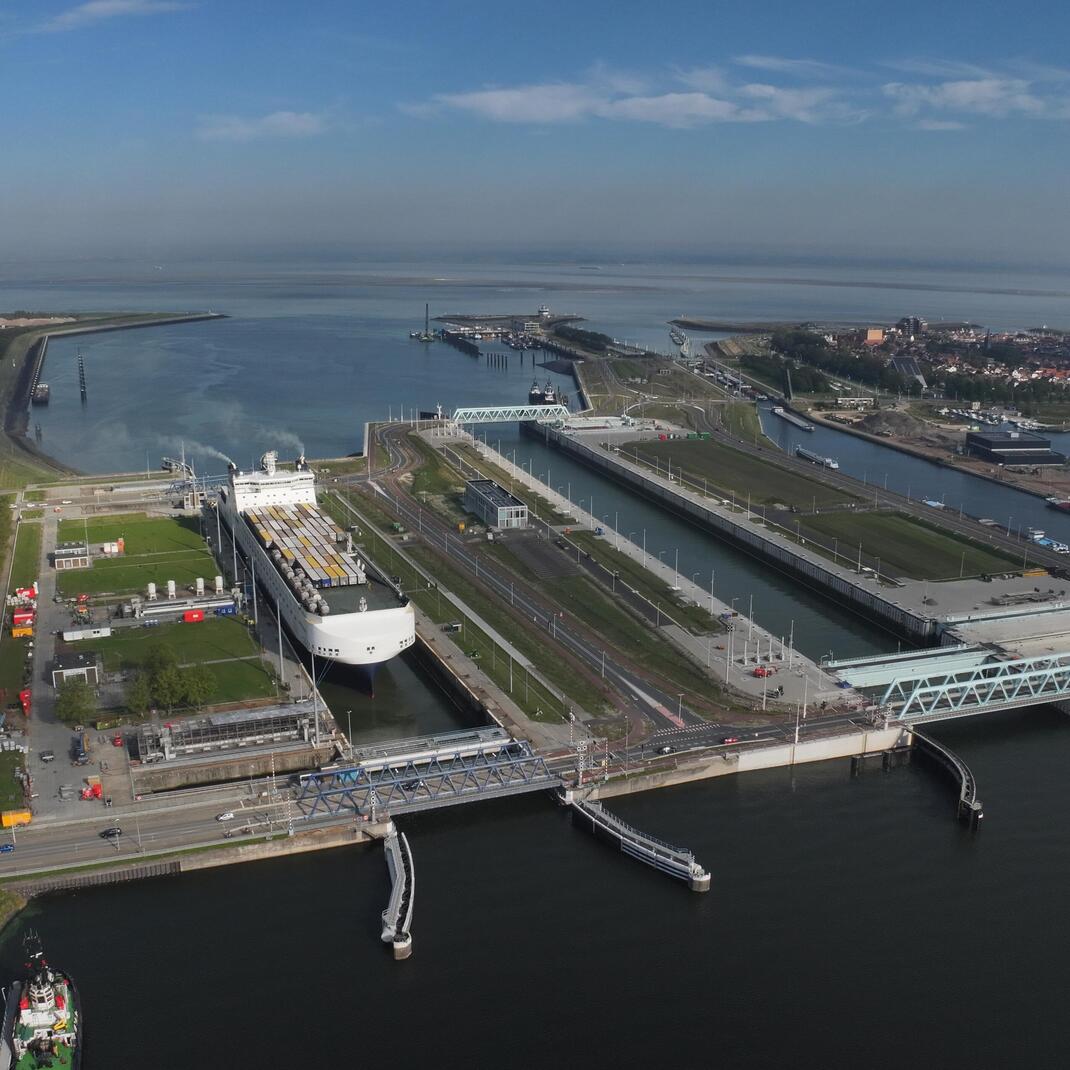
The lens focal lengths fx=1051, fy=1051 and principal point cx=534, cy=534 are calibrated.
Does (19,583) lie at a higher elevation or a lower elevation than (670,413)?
lower

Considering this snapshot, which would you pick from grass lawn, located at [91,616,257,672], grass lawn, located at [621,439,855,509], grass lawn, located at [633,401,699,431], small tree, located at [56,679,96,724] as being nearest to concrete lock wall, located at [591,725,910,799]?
small tree, located at [56,679,96,724]

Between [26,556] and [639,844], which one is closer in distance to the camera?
[639,844]

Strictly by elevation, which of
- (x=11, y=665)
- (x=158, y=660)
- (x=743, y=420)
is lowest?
(x=11, y=665)

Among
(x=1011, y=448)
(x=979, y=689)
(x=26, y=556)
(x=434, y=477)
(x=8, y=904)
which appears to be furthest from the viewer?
(x=1011, y=448)

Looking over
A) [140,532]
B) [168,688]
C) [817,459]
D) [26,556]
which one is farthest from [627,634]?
[817,459]

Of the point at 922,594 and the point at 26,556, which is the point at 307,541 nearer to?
the point at 26,556

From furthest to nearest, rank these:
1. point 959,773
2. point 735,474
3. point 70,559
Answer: point 735,474 < point 70,559 < point 959,773

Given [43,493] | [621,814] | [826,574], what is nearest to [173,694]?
[621,814]
